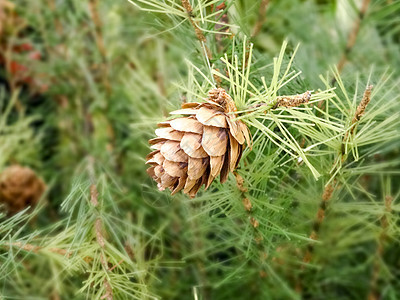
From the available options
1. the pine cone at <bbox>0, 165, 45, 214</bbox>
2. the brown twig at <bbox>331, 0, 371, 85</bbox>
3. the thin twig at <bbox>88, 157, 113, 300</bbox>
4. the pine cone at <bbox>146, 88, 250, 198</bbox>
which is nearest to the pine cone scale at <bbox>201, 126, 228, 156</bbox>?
the pine cone at <bbox>146, 88, 250, 198</bbox>

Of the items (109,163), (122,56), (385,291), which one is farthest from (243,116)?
(122,56)

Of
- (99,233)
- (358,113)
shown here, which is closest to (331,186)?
(358,113)

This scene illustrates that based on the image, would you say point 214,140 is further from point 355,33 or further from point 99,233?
point 355,33

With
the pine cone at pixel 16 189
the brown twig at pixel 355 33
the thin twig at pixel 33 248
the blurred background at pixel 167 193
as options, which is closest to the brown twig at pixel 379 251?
the blurred background at pixel 167 193

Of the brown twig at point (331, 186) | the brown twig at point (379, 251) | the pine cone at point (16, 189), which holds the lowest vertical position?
the pine cone at point (16, 189)

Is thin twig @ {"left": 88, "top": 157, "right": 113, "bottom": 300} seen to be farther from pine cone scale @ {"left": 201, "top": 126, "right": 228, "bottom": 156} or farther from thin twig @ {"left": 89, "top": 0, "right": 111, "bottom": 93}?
thin twig @ {"left": 89, "top": 0, "right": 111, "bottom": 93}

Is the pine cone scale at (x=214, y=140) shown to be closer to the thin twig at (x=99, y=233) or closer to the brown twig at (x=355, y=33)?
the thin twig at (x=99, y=233)

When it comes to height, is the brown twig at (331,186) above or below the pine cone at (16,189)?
above

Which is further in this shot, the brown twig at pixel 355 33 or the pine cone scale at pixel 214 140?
the brown twig at pixel 355 33
